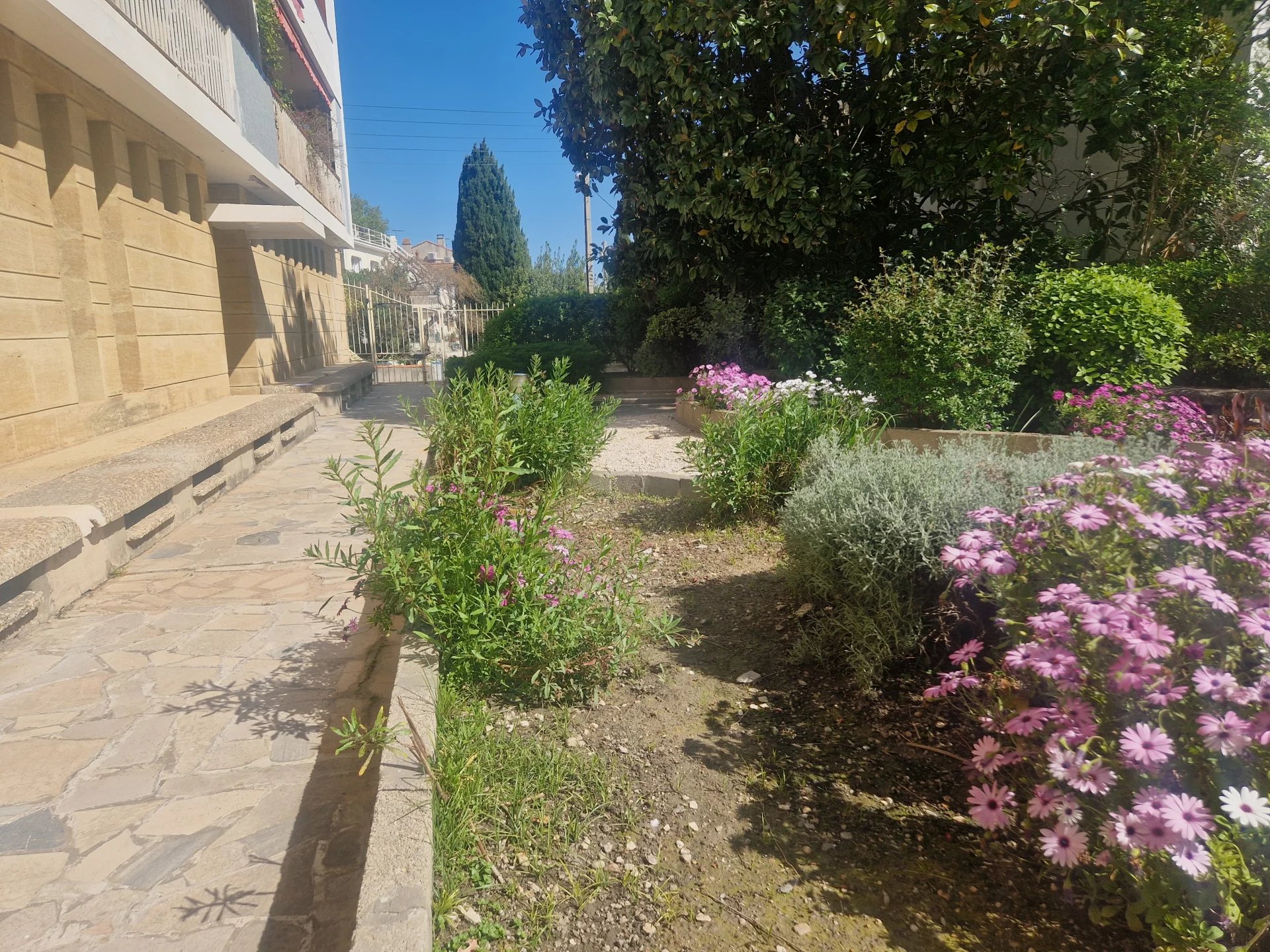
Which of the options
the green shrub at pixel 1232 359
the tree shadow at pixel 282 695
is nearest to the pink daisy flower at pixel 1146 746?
the tree shadow at pixel 282 695

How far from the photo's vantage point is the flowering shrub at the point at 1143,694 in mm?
1472

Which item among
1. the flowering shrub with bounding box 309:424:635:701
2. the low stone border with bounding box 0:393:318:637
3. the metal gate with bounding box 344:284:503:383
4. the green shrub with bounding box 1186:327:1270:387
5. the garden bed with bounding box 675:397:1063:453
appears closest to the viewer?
the flowering shrub with bounding box 309:424:635:701

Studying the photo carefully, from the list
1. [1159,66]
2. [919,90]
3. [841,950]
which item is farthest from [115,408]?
[1159,66]

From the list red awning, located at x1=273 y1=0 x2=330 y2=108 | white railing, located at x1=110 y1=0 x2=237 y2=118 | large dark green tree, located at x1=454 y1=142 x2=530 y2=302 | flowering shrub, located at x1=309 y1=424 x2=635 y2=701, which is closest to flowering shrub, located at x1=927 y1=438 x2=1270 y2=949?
flowering shrub, located at x1=309 y1=424 x2=635 y2=701

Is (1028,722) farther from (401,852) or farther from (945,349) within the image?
(945,349)

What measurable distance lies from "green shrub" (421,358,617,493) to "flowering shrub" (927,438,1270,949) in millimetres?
2598

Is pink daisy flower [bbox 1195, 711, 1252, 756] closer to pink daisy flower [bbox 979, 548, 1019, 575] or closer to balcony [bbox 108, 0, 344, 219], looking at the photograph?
pink daisy flower [bbox 979, 548, 1019, 575]

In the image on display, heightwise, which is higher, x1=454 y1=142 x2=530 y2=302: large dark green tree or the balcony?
x1=454 y1=142 x2=530 y2=302: large dark green tree

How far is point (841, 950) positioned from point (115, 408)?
24.4 feet

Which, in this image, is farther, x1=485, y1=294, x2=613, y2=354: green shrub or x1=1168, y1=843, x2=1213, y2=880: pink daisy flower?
x1=485, y1=294, x2=613, y2=354: green shrub

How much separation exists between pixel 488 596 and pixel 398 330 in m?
20.0

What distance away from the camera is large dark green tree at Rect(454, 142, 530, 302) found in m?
40.8

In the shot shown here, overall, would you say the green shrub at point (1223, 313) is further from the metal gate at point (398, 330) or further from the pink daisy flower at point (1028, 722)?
the metal gate at point (398, 330)

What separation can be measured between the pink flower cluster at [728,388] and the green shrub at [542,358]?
4344 millimetres
